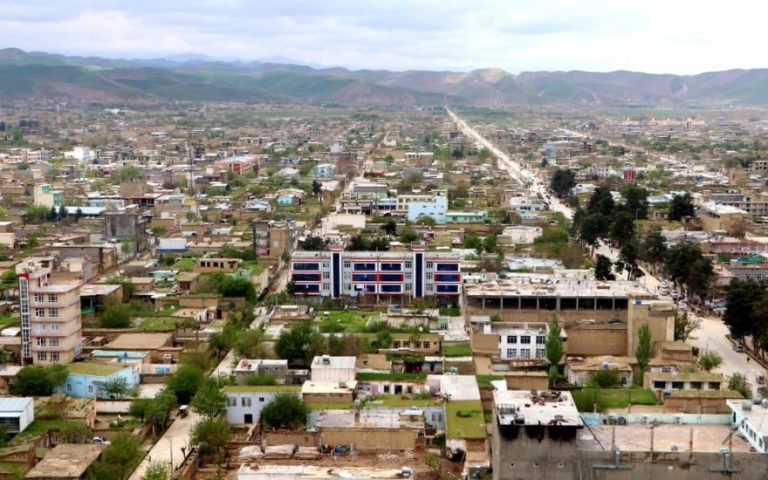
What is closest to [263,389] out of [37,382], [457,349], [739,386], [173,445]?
[173,445]

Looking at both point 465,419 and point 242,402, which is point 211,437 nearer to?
point 242,402

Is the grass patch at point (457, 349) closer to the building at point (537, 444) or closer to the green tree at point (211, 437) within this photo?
the green tree at point (211, 437)

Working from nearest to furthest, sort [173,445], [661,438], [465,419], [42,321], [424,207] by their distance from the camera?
[661,438], [465,419], [173,445], [42,321], [424,207]

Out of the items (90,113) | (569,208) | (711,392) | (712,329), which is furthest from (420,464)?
(90,113)

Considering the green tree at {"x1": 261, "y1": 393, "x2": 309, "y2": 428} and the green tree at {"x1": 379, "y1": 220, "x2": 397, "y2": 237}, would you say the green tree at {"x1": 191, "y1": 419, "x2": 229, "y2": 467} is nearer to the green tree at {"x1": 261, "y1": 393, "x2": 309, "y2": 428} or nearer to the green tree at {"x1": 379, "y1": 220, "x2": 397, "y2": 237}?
the green tree at {"x1": 261, "y1": 393, "x2": 309, "y2": 428}

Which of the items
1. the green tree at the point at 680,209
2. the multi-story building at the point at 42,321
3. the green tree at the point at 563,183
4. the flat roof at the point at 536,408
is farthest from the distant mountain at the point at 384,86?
the flat roof at the point at 536,408

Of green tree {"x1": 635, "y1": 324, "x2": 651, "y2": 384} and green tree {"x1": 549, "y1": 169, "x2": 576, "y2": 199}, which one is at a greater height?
green tree {"x1": 549, "y1": 169, "x2": 576, "y2": 199}

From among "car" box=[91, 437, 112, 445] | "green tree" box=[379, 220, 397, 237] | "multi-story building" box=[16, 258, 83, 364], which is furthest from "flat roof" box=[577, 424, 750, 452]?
"green tree" box=[379, 220, 397, 237]
